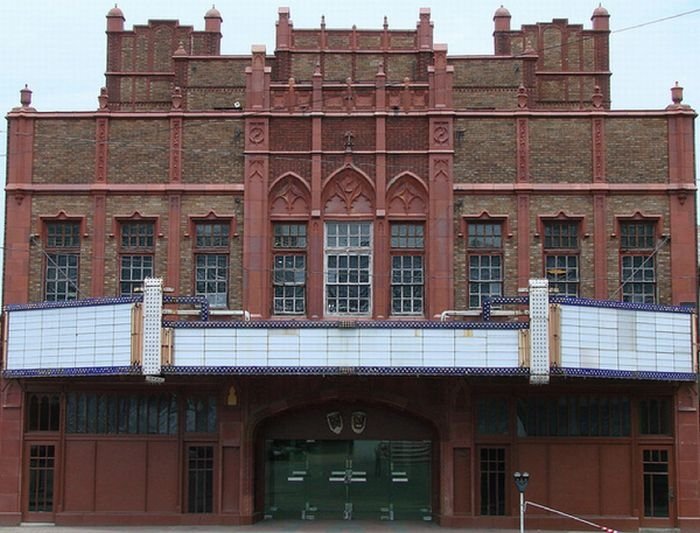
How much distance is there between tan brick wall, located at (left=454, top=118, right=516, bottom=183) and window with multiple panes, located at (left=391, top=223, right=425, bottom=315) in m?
1.96

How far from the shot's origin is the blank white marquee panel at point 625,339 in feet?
98.3

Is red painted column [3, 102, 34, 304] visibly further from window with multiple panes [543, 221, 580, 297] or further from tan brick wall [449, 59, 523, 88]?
window with multiple panes [543, 221, 580, 297]

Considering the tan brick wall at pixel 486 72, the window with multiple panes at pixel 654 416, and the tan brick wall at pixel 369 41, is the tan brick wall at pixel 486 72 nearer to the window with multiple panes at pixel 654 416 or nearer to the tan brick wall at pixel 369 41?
the tan brick wall at pixel 369 41

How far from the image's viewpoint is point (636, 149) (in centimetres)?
3266

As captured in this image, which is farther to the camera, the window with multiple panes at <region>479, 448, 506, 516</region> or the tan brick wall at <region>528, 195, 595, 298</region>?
the tan brick wall at <region>528, 195, 595, 298</region>

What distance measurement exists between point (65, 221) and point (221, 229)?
434 centimetres

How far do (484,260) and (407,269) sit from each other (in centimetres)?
212

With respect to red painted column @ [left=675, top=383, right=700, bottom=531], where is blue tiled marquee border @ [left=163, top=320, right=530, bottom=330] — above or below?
above

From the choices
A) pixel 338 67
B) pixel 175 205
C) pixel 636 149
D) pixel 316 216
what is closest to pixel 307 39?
pixel 338 67

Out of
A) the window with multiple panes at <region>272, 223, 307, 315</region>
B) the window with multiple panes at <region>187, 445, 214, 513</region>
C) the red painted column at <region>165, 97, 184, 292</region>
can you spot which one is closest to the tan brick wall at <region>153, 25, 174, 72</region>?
the red painted column at <region>165, 97, 184, 292</region>

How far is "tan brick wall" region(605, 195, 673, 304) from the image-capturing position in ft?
106

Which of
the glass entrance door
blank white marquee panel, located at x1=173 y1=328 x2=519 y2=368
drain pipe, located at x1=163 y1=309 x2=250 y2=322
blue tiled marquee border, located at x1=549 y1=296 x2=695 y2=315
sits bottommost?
the glass entrance door

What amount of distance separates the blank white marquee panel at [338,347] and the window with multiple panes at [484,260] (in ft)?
8.89

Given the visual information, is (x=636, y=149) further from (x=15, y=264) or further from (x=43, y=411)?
(x=43, y=411)
